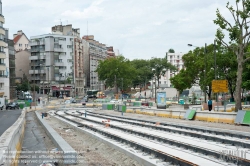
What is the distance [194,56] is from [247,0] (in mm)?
34332

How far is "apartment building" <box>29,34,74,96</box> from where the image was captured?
109m

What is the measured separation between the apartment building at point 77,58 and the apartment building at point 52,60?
2.52m

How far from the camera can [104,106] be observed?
5984cm

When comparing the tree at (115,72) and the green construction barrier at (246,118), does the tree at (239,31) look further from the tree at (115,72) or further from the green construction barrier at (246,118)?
the tree at (115,72)

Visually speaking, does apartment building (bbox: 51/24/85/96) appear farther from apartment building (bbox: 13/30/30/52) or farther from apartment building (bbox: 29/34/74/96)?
apartment building (bbox: 13/30/30/52)

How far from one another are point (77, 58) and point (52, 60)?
356 inches

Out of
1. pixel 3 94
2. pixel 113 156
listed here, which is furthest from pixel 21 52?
pixel 113 156

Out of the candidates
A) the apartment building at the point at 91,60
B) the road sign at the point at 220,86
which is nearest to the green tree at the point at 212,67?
the road sign at the point at 220,86

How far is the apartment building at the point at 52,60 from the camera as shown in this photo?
357 feet

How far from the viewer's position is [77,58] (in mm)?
115312

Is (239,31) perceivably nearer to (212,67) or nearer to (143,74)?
(212,67)

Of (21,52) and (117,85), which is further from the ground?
(21,52)

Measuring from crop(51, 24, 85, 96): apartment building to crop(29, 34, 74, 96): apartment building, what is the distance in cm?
252

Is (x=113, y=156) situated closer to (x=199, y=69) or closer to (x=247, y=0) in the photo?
(x=247, y=0)
